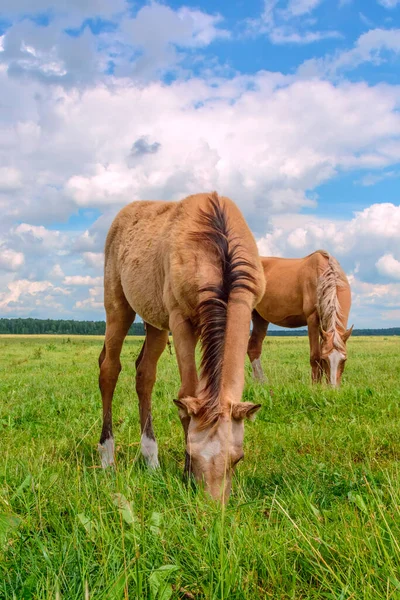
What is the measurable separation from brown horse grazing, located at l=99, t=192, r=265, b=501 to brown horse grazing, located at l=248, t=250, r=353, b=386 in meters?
4.15

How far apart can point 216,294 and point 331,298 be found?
6.51 meters

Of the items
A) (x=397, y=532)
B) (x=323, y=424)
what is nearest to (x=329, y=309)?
(x=323, y=424)

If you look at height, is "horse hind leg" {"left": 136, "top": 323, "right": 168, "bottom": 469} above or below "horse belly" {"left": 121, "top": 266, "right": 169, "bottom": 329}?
below

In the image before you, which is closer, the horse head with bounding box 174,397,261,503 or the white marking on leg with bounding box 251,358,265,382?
the horse head with bounding box 174,397,261,503

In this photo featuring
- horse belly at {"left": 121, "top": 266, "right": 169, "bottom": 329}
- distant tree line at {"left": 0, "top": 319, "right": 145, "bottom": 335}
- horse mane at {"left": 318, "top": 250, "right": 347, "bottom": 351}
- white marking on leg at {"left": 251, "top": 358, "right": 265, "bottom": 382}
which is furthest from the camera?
distant tree line at {"left": 0, "top": 319, "right": 145, "bottom": 335}

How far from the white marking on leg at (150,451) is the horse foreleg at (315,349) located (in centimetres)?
484

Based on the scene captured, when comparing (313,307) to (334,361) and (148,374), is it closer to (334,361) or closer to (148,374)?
(334,361)

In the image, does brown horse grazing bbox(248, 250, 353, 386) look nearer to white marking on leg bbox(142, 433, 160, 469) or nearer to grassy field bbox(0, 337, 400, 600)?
grassy field bbox(0, 337, 400, 600)

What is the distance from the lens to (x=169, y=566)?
1.95 meters

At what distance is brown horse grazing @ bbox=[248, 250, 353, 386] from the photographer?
9.25 metres

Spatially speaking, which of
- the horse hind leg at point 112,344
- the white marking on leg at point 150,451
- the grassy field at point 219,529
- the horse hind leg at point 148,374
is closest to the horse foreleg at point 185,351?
the grassy field at point 219,529

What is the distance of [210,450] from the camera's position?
10.4 feet

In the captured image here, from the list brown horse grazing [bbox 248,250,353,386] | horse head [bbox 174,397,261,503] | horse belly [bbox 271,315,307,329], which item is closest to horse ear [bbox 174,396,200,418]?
horse head [bbox 174,397,261,503]

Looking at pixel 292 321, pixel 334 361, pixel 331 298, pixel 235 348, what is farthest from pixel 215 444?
pixel 292 321
